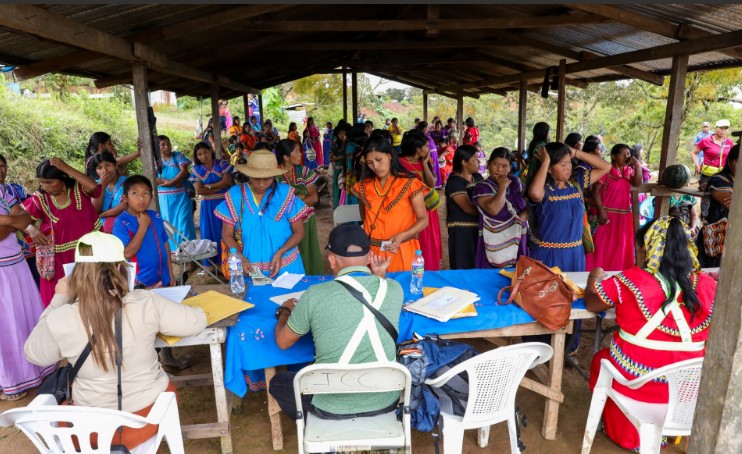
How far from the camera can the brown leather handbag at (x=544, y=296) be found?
8.08 ft

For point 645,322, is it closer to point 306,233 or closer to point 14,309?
point 306,233

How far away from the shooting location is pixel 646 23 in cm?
448

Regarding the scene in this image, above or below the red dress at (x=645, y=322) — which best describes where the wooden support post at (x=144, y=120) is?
above

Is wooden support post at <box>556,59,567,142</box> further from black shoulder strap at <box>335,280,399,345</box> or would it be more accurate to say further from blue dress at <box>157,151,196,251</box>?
black shoulder strap at <box>335,280,399,345</box>

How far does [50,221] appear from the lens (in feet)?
11.4

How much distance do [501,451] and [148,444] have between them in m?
1.82

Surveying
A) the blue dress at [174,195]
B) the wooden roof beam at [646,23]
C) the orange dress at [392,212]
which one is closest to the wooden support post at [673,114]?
the wooden roof beam at [646,23]

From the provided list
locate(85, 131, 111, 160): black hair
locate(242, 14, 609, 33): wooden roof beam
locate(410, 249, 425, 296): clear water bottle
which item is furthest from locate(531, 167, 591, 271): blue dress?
locate(85, 131, 111, 160): black hair

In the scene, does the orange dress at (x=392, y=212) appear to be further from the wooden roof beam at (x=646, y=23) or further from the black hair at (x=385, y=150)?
the wooden roof beam at (x=646, y=23)

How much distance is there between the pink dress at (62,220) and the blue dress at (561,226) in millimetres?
3257

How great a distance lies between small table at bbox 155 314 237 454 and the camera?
2.36 meters

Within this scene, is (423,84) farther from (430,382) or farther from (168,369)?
(430,382)

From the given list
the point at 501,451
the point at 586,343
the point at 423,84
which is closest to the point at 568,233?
the point at 586,343

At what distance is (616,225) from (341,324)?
13.3 feet
